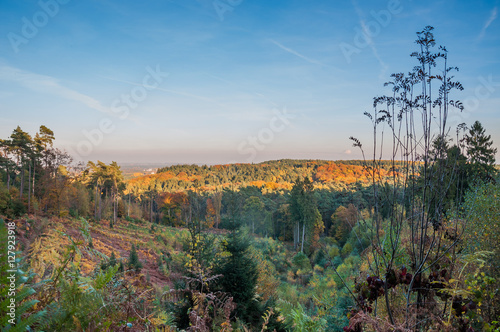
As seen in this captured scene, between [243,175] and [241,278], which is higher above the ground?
[243,175]

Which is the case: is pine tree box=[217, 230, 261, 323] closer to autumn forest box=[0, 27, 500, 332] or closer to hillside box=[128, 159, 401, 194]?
autumn forest box=[0, 27, 500, 332]

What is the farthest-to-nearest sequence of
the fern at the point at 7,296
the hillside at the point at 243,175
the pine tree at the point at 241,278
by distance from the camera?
the hillside at the point at 243,175
the pine tree at the point at 241,278
the fern at the point at 7,296

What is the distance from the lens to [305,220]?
3416 cm

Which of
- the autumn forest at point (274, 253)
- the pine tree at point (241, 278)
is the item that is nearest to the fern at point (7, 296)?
the autumn forest at point (274, 253)

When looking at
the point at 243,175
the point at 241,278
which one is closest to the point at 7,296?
the point at 241,278

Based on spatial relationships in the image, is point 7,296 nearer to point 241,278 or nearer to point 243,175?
point 241,278

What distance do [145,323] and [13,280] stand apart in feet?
2.50

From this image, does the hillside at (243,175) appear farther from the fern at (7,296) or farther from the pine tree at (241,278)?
the fern at (7,296)

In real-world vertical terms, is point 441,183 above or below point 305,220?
above

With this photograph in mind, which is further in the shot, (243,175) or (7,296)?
(243,175)

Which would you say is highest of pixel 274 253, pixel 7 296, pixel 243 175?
pixel 7 296

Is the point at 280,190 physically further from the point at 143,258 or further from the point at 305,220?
the point at 143,258

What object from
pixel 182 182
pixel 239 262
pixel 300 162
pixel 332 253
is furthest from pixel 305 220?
pixel 300 162

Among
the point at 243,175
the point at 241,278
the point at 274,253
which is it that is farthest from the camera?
the point at 243,175
